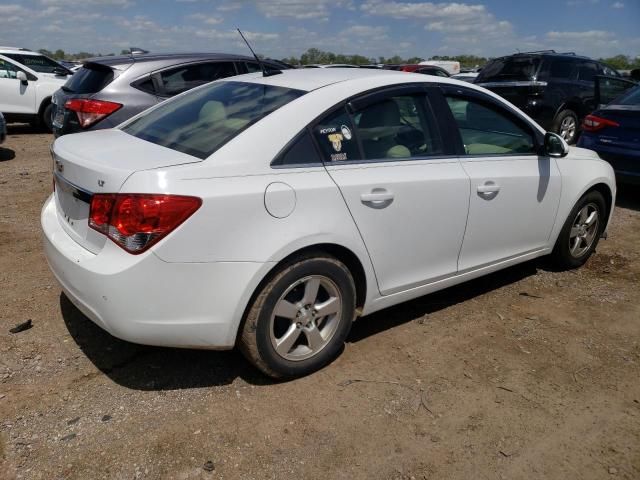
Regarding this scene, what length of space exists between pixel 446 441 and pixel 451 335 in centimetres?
110

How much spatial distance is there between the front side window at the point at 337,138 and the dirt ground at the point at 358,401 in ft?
3.84

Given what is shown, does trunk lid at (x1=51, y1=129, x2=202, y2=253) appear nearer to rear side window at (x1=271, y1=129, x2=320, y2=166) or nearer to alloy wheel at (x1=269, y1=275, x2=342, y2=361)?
rear side window at (x1=271, y1=129, x2=320, y2=166)

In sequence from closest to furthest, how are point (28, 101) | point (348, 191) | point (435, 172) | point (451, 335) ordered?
point (348, 191) → point (435, 172) → point (451, 335) → point (28, 101)

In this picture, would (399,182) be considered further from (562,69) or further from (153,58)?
(562,69)

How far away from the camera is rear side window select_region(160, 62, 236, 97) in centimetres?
662

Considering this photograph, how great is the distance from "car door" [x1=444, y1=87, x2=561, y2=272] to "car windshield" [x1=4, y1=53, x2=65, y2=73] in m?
11.3

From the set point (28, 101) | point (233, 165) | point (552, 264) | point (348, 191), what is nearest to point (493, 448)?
point (348, 191)

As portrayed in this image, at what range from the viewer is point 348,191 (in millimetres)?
3104

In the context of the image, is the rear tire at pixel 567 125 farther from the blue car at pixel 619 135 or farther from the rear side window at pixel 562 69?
the blue car at pixel 619 135

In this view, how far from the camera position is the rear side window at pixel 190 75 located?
21.7ft

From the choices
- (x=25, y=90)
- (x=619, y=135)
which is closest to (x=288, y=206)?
(x=619, y=135)

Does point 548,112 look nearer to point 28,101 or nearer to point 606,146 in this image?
point 606,146

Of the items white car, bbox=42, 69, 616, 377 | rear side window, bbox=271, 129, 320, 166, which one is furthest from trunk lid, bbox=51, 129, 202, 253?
rear side window, bbox=271, 129, 320, 166

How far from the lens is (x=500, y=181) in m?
3.88
